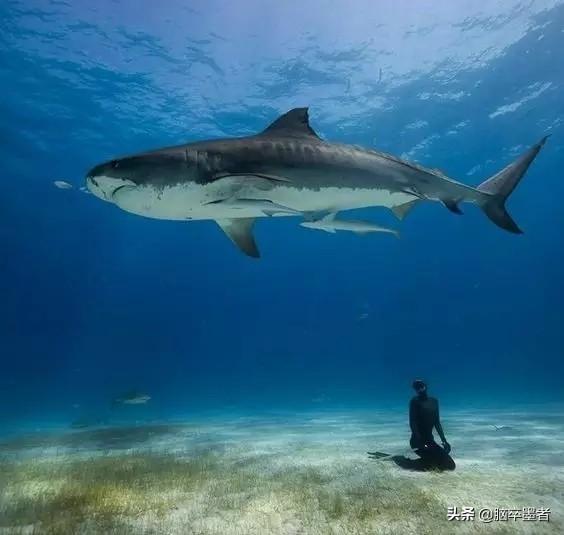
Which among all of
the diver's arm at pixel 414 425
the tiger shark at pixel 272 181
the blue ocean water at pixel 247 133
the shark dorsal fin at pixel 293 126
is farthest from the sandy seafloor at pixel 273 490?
the blue ocean water at pixel 247 133

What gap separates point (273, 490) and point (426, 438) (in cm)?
316

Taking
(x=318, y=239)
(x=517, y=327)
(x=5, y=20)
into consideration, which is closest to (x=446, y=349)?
(x=517, y=327)

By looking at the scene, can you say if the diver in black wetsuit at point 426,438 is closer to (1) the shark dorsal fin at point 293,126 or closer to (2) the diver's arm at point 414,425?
(2) the diver's arm at point 414,425

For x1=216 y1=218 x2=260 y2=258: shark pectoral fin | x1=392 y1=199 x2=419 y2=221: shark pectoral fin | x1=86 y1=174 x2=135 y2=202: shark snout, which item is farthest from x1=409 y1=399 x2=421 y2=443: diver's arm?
x1=86 y1=174 x2=135 y2=202: shark snout

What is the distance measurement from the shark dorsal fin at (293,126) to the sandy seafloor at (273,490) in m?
5.14

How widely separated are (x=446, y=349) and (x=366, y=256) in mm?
92237

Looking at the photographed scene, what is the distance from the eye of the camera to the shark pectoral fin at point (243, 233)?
6715 mm

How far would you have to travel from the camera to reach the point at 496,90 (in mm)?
29188

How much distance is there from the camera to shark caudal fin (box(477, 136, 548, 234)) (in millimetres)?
6932

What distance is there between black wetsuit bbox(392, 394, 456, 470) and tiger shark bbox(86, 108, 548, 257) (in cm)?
352

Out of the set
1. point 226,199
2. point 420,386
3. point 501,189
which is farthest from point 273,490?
point 501,189

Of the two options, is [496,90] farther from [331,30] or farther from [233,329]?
[233,329]

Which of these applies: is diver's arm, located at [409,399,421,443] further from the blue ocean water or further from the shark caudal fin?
the blue ocean water

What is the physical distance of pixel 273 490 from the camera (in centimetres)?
642
